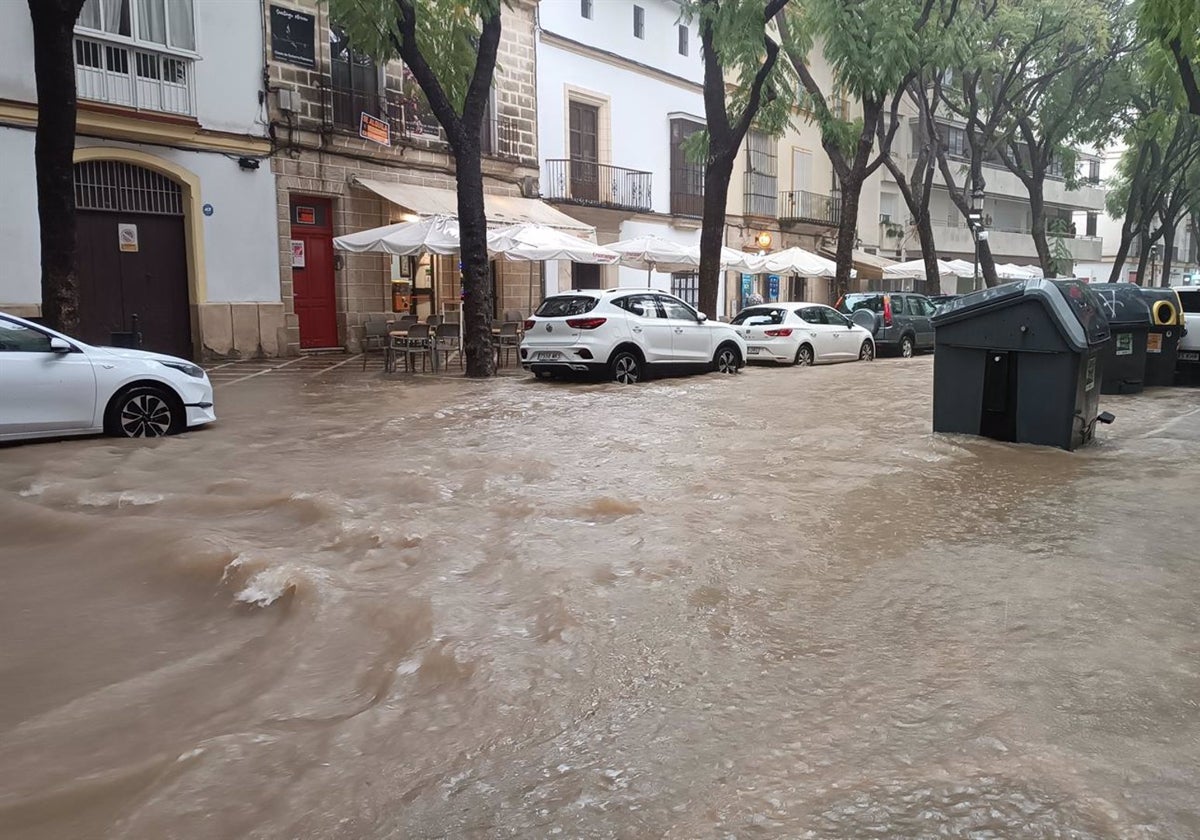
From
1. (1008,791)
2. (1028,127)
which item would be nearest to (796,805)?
(1008,791)

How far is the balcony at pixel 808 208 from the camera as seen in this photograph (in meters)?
33.9

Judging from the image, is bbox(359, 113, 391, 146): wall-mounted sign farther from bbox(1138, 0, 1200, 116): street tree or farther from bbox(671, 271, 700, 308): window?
bbox(1138, 0, 1200, 116): street tree

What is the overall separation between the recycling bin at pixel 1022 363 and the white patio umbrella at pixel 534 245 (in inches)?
349

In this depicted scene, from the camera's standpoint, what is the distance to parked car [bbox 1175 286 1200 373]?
45.6ft

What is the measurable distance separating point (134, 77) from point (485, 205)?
6.40m

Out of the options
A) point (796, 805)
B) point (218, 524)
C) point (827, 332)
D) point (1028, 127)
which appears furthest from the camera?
point (1028, 127)

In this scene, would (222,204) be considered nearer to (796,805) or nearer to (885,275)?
(796,805)

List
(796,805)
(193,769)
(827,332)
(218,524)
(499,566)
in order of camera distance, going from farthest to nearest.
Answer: (827,332) < (218,524) < (499,566) < (193,769) < (796,805)

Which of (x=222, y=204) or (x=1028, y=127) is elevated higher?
(x=1028, y=127)

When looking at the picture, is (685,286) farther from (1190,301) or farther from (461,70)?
(1190,301)

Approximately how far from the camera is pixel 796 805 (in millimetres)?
2914

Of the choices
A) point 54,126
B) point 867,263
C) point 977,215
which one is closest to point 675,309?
point 54,126

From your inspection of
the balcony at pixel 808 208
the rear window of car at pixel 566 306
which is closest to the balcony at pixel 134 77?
the rear window of car at pixel 566 306

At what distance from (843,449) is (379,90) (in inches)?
583
